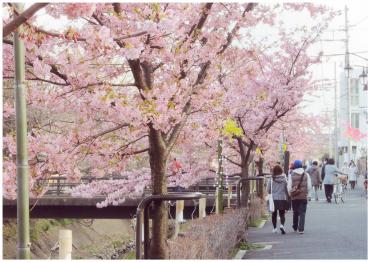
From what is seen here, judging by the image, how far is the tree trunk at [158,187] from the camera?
9617 millimetres

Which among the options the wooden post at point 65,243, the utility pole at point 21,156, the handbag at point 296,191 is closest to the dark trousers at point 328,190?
the handbag at point 296,191

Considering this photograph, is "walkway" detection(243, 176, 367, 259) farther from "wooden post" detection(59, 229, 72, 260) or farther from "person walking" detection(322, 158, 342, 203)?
"wooden post" detection(59, 229, 72, 260)

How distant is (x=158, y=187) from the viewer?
10.1 m

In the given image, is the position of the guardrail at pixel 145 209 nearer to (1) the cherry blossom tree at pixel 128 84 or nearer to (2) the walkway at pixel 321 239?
(1) the cherry blossom tree at pixel 128 84

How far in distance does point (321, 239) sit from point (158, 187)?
4276 millimetres

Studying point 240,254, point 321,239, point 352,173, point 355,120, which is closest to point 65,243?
point 240,254

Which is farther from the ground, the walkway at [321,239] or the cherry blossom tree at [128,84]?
the cherry blossom tree at [128,84]

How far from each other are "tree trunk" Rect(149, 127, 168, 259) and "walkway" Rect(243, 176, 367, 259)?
91.3 inches

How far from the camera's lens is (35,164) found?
1014 cm

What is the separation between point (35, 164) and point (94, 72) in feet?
5.74

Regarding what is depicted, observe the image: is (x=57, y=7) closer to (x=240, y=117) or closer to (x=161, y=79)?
(x=161, y=79)

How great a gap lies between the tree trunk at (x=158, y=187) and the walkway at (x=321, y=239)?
2.32 m

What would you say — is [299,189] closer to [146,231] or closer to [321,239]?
[321,239]

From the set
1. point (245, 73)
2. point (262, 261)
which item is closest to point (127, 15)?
point (262, 261)
